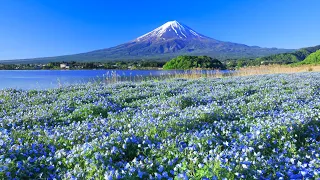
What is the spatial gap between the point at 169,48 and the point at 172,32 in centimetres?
2643

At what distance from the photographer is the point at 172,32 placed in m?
172

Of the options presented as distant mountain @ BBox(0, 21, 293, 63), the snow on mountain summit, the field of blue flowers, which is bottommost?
the field of blue flowers

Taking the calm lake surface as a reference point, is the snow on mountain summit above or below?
above

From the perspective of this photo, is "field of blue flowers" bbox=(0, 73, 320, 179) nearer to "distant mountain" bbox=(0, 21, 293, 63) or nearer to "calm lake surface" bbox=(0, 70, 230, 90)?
"calm lake surface" bbox=(0, 70, 230, 90)

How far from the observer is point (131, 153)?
13.0 ft

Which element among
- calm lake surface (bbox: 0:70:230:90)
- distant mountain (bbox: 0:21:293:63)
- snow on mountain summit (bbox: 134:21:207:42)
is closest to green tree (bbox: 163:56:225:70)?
calm lake surface (bbox: 0:70:230:90)

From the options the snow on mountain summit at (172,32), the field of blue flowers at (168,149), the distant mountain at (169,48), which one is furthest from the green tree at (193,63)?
the snow on mountain summit at (172,32)

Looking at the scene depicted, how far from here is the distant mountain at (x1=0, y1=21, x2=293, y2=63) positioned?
5133 inches

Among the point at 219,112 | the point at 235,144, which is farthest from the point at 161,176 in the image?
the point at 219,112

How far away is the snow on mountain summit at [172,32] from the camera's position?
165525 millimetres

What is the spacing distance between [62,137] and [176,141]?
202cm

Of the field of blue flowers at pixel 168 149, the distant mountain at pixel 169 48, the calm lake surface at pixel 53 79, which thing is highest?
the distant mountain at pixel 169 48

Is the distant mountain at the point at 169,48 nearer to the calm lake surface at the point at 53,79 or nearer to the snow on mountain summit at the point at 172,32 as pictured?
the snow on mountain summit at the point at 172,32

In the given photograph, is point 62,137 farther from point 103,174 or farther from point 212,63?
point 212,63
